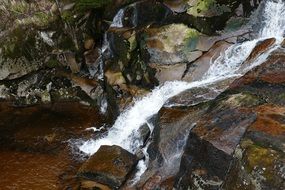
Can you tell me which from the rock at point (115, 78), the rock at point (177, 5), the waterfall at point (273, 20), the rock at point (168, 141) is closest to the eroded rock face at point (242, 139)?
the rock at point (168, 141)

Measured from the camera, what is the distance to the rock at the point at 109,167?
1009cm

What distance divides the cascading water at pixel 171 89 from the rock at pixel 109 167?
900 mm

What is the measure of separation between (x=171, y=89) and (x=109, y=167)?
3402 mm

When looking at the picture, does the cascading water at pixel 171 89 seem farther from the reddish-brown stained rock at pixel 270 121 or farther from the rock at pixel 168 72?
the reddish-brown stained rock at pixel 270 121

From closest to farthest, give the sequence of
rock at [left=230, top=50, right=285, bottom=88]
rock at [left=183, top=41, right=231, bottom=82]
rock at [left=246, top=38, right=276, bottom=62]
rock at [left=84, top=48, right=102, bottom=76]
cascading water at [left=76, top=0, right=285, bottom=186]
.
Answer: rock at [left=230, top=50, right=285, bottom=88] → rock at [left=246, top=38, right=276, bottom=62] → cascading water at [left=76, top=0, right=285, bottom=186] → rock at [left=183, top=41, right=231, bottom=82] → rock at [left=84, top=48, right=102, bottom=76]

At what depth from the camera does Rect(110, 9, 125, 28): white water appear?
46.2 feet

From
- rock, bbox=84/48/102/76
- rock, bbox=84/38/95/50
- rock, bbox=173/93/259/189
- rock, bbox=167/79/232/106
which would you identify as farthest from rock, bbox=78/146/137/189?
rock, bbox=84/38/95/50

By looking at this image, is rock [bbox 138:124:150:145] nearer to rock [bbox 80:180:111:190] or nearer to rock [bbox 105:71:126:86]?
rock [bbox 80:180:111:190]

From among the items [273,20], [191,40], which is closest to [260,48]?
[273,20]

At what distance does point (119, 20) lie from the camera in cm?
1419

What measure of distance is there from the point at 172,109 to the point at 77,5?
6868mm

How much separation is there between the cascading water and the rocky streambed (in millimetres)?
35

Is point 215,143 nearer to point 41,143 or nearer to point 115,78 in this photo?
point 115,78

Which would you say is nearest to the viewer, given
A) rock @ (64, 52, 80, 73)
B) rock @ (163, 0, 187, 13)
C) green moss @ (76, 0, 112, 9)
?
rock @ (163, 0, 187, 13)
